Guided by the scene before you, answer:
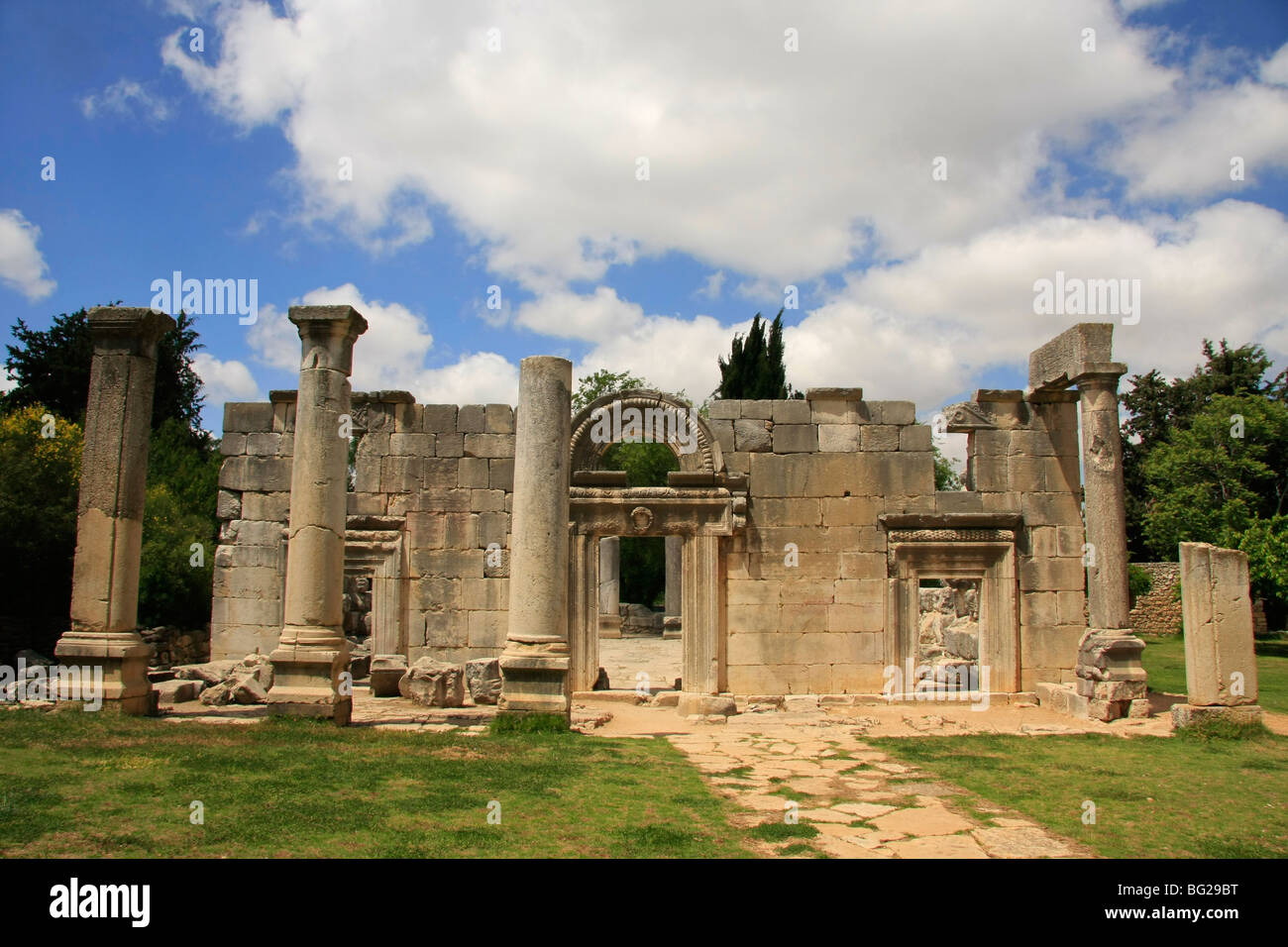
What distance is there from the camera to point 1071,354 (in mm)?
13242

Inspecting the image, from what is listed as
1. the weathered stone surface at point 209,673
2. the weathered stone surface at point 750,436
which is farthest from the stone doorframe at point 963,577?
the weathered stone surface at point 209,673

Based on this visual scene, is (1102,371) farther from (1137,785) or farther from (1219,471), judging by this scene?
(1219,471)

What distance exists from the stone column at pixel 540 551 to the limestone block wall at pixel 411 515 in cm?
401

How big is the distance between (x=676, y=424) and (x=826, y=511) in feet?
9.17

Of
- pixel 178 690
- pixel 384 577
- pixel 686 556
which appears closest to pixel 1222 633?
pixel 686 556

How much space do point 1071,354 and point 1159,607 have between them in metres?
21.1

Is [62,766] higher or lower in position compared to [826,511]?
lower

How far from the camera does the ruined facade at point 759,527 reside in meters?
13.5

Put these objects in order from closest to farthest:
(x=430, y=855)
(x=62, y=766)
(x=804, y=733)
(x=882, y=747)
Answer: (x=430, y=855), (x=62, y=766), (x=882, y=747), (x=804, y=733)

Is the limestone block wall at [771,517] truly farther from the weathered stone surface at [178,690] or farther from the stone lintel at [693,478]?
the weathered stone surface at [178,690]

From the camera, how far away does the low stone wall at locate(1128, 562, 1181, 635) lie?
96.9 feet
